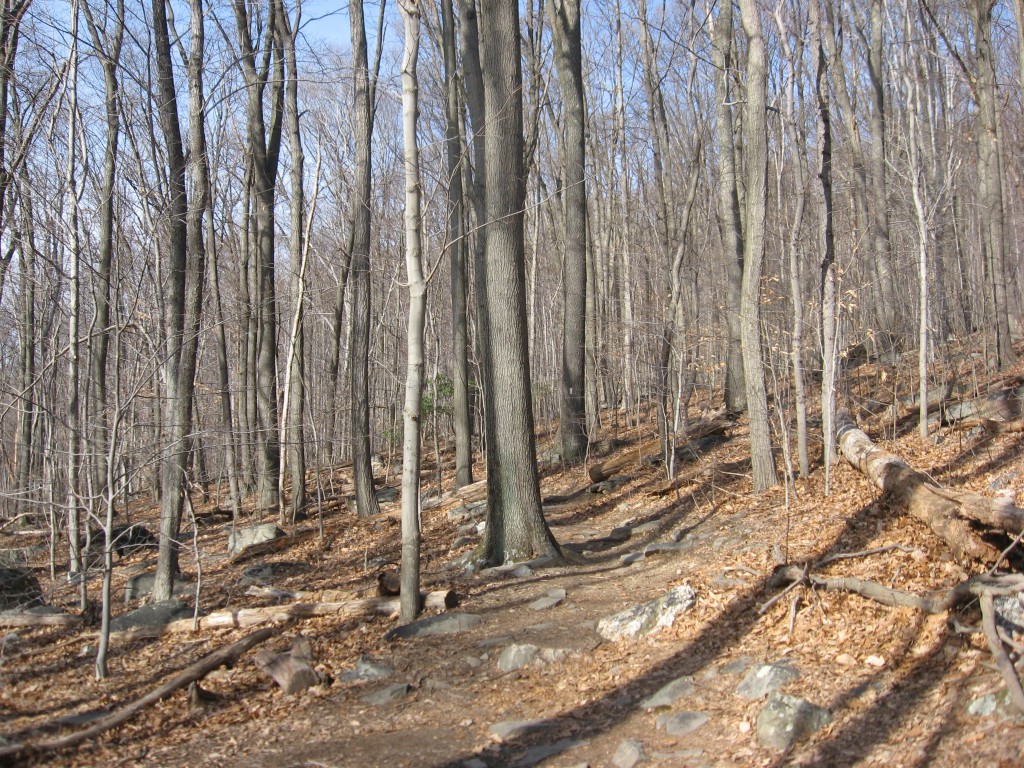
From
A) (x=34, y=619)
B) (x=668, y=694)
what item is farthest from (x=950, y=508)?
(x=34, y=619)

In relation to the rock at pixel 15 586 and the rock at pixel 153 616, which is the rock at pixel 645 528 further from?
the rock at pixel 15 586

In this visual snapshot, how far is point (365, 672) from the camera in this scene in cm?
642

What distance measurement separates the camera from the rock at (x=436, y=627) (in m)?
7.08

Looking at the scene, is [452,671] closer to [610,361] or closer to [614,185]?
[610,361]

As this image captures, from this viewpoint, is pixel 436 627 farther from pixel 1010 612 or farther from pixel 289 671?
pixel 1010 612

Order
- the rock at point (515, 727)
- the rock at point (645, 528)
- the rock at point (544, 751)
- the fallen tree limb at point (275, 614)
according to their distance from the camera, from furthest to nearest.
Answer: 1. the rock at point (645, 528)
2. the fallen tree limb at point (275, 614)
3. the rock at point (515, 727)
4. the rock at point (544, 751)

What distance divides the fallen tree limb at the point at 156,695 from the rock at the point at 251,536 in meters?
5.17

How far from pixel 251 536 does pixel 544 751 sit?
890 centimetres

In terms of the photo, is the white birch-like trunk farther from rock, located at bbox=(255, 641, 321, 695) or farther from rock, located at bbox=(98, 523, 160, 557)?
rock, located at bbox=(98, 523, 160, 557)

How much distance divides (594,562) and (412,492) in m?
2.76

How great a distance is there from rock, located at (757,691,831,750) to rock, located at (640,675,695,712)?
27.8 inches

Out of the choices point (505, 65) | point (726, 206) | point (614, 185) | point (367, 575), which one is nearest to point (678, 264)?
point (726, 206)

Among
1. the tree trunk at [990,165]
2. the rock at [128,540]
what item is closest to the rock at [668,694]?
the rock at [128,540]

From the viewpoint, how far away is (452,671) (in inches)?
248
